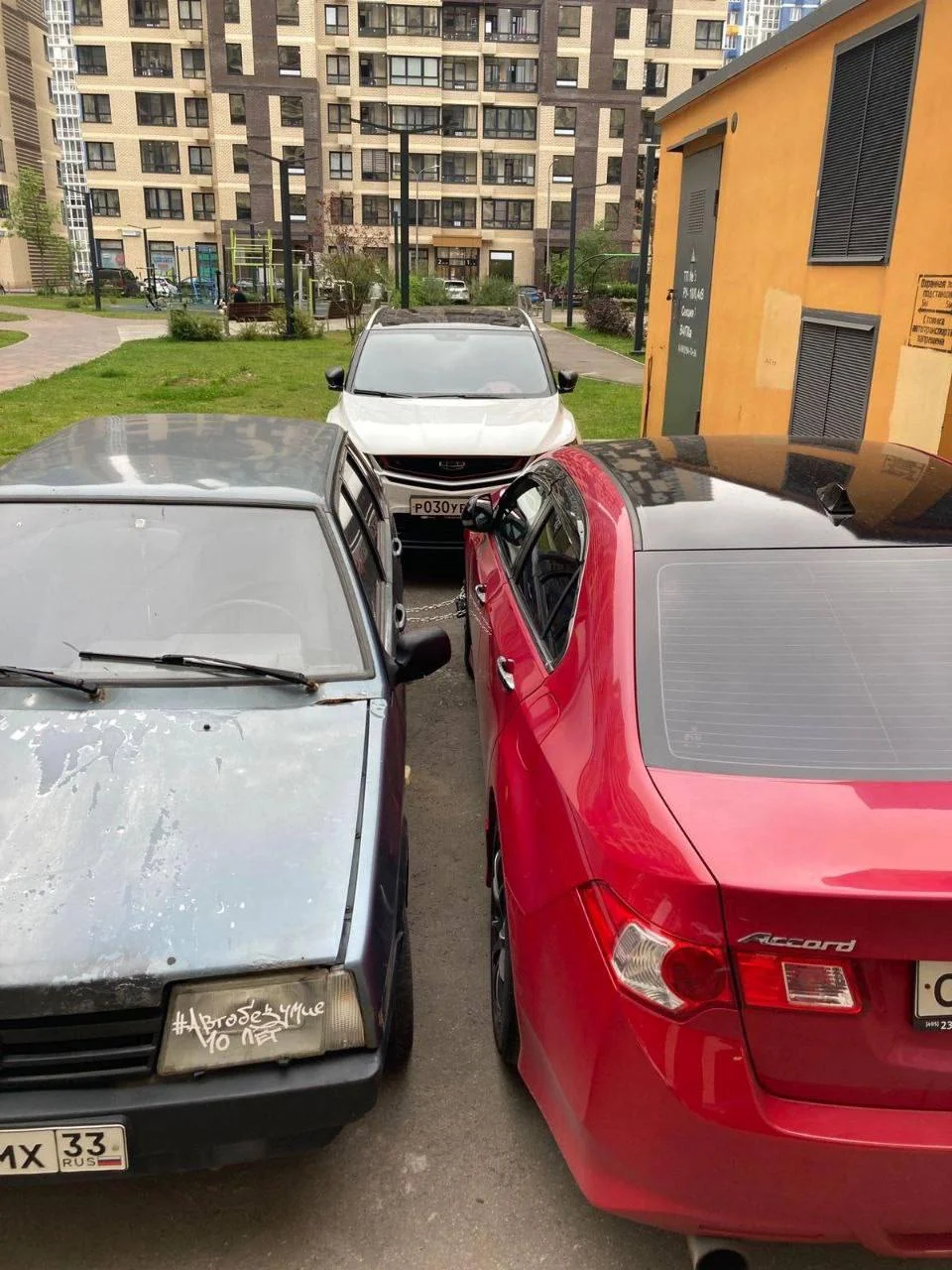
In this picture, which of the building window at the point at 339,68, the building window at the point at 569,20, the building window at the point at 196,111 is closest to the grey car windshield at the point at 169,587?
the building window at the point at 339,68

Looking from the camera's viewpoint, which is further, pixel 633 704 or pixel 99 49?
pixel 99 49

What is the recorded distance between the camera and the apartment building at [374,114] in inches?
2402

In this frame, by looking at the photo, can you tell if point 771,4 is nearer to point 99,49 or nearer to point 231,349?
point 99,49

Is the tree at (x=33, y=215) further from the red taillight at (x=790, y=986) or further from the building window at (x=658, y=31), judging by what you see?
the red taillight at (x=790, y=986)

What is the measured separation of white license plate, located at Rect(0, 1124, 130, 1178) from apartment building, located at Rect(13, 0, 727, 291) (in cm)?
6332

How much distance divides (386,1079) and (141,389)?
1579 cm

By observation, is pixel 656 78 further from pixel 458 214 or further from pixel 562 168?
pixel 458 214

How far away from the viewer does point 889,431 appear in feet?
21.7

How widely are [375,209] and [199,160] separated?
11.7m

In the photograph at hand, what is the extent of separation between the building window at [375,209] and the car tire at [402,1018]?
2622 inches

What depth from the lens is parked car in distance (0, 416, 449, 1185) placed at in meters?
2.11

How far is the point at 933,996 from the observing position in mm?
1821

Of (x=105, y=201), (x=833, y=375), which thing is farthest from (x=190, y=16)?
(x=833, y=375)

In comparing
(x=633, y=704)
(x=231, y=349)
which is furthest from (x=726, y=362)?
(x=231, y=349)
